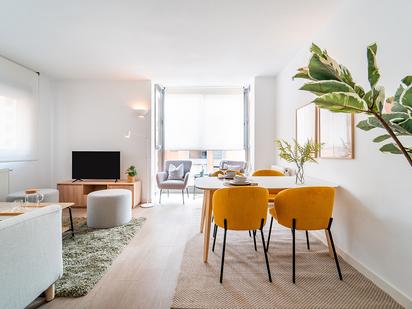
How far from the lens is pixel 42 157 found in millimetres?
4633

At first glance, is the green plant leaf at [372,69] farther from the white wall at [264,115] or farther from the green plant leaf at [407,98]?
the white wall at [264,115]

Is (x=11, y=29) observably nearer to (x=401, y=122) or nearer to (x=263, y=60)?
(x=263, y=60)

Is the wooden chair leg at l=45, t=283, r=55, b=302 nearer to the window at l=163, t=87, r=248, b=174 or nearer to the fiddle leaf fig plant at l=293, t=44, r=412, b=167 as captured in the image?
the fiddle leaf fig plant at l=293, t=44, r=412, b=167

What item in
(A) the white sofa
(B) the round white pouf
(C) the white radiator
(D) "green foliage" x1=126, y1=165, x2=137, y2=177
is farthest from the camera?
(D) "green foliage" x1=126, y1=165, x2=137, y2=177

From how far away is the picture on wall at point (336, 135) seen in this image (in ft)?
7.50

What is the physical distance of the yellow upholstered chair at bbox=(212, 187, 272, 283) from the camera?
78.6 inches

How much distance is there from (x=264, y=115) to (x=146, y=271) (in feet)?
12.2

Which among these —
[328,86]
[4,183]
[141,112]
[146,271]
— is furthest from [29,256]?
[141,112]

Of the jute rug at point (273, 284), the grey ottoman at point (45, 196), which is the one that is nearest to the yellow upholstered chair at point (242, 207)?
the jute rug at point (273, 284)

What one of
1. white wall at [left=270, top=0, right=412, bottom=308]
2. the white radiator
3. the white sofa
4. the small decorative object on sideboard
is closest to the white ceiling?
white wall at [left=270, top=0, right=412, bottom=308]

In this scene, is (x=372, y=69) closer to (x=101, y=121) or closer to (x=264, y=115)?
(x=264, y=115)

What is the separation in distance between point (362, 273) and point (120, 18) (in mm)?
3697

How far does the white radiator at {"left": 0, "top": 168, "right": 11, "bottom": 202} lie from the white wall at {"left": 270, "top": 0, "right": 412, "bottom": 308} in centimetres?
486

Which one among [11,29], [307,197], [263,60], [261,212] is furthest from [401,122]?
[11,29]
